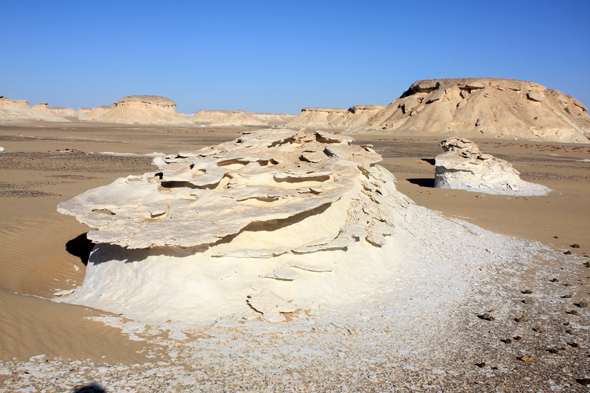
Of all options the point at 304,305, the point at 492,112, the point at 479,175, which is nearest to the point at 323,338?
the point at 304,305

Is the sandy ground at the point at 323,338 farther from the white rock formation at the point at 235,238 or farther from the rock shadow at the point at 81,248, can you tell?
the white rock formation at the point at 235,238

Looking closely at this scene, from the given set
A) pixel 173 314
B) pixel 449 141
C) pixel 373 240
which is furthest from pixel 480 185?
pixel 173 314

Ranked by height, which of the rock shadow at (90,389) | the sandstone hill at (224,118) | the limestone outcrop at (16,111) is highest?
the sandstone hill at (224,118)

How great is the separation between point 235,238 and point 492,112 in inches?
2020

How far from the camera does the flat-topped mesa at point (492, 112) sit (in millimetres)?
46406

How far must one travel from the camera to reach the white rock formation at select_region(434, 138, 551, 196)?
14094 millimetres

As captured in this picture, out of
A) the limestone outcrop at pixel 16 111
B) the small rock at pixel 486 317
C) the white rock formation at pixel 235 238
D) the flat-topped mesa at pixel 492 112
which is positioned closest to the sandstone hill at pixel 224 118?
the limestone outcrop at pixel 16 111

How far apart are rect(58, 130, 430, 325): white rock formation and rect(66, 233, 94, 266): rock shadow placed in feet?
3.83

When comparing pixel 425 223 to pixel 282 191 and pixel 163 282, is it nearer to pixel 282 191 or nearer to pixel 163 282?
pixel 282 191

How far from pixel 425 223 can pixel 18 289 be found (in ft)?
21.6

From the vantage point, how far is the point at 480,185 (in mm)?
14211

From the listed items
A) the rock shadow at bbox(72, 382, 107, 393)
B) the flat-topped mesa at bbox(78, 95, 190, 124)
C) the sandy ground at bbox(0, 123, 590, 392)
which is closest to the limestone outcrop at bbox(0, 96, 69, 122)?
the flat-topped mesa at bbox(78, 95, 190, 124)

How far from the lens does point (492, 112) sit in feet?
160

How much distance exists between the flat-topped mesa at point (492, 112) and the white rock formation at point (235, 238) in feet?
149
